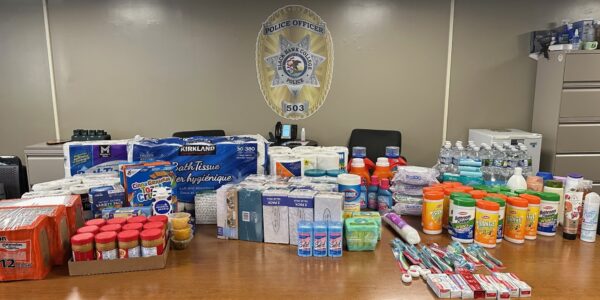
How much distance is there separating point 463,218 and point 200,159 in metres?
1.18

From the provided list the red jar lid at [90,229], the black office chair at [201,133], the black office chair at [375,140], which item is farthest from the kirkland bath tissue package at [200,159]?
the black office chair at [375,140]

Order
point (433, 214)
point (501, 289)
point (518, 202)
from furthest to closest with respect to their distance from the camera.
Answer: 1. point (433, 214)
2. point (518, 202)
3. point (501, 289)

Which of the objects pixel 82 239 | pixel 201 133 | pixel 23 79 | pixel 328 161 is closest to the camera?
pixel 82 239

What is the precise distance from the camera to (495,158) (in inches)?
85.0

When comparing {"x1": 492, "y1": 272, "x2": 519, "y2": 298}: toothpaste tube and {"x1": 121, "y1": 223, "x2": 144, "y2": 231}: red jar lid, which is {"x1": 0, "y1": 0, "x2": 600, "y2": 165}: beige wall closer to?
{"x1": 121, "y1": 223, "x2": 144, "y2": 231}: red jar lid

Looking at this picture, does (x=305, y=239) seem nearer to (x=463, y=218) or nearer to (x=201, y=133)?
(x=463, y=218)

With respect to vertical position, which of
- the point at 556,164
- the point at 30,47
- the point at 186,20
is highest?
the point at 186,20

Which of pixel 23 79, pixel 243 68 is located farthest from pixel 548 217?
pixel 23 79

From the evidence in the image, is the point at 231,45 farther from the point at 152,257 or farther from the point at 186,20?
the point at 152,257

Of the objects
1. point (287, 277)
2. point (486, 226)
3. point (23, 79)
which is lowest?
point (287, 277)

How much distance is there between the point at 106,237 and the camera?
1306 millimetres

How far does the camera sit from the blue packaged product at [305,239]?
1434 mm

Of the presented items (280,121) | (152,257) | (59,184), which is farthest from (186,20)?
(152,257)

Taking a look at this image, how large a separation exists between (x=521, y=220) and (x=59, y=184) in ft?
6.39
